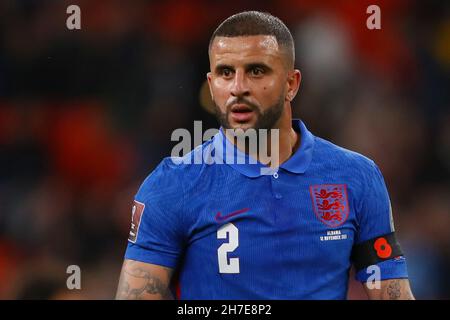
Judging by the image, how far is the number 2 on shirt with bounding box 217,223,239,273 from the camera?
13.4ft

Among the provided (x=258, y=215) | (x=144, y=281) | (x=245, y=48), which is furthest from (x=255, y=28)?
(x=144, y=281)

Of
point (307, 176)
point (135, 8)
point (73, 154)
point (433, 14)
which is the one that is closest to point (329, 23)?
point (433, 14)

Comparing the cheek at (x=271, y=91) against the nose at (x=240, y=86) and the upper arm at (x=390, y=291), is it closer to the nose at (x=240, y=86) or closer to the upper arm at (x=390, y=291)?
the nose at (x=240, y=86)

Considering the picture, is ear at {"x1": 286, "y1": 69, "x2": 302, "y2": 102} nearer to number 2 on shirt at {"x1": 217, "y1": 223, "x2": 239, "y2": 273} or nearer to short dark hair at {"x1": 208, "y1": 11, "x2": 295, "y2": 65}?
short dark hair at {"x1": 208, "y1": 11, "x2": 295, "y2": 65}

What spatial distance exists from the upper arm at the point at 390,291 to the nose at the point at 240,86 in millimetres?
1108

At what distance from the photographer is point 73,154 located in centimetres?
794

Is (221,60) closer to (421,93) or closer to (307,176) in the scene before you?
(307,176)

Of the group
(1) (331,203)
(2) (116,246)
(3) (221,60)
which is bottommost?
(2) (116,246)

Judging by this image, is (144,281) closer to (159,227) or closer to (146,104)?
(159,227)

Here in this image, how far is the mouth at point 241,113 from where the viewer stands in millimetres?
4162

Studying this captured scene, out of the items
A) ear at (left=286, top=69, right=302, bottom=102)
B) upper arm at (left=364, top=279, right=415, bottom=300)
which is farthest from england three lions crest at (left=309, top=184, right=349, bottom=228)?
ear at (left=286, top=69, right=302, bottom=102)

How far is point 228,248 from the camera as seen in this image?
13.4 feet
